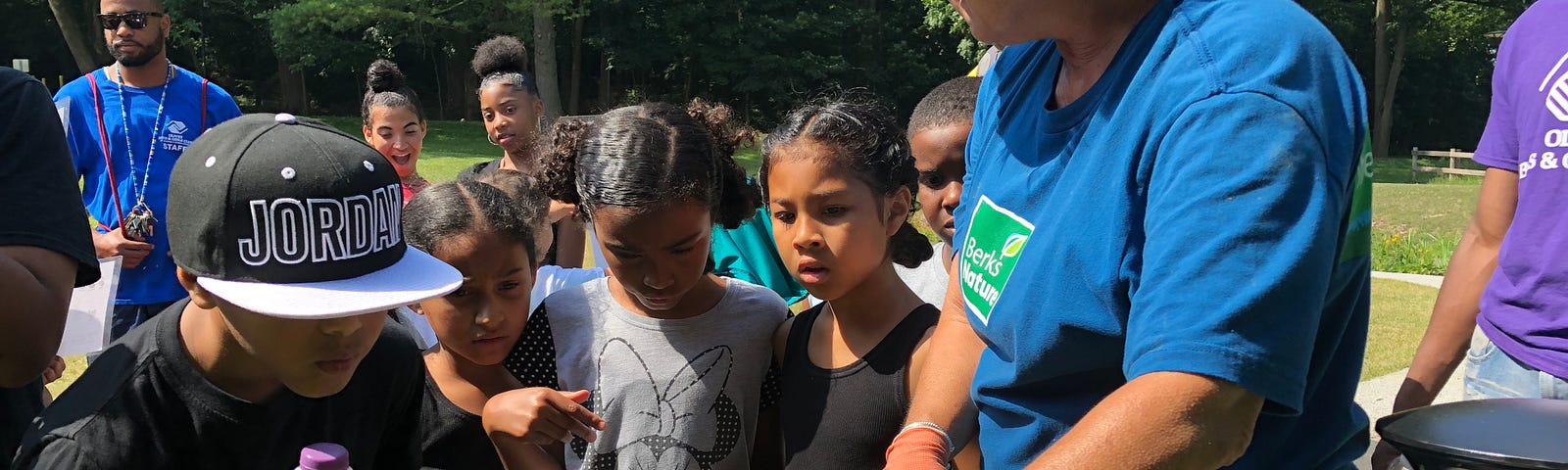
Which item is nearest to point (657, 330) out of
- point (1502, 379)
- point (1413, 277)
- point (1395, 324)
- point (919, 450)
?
point (919, 450)

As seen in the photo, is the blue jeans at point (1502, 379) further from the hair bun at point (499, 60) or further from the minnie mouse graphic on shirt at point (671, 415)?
the hair bun at point (499, 60)

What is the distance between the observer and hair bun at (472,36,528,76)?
234 inches

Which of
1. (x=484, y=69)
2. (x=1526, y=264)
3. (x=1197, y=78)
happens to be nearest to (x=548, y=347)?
(x=1197, y=78)

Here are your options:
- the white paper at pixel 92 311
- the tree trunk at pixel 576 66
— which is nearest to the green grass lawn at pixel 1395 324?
the white paper at pixel 92 311

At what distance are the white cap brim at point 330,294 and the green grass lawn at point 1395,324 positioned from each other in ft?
18.4

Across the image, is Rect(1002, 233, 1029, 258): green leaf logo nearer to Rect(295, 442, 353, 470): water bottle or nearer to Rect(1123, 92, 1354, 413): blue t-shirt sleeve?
Rect(1123, 92, 1354, 413): blue t-shirt sleeve

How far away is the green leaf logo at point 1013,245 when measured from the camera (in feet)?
4.87

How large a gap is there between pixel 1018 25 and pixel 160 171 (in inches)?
181

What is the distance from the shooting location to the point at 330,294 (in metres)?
1.78

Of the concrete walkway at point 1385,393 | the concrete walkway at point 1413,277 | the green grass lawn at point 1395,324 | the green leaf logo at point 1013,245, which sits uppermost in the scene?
the green leaf logo at point 1013,245

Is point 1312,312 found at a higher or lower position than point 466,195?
higher

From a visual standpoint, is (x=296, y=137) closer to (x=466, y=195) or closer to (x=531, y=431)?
(x=531, y=431)

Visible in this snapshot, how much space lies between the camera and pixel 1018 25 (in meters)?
1.49

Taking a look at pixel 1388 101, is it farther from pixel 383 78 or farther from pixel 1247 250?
pixel 1247 250
